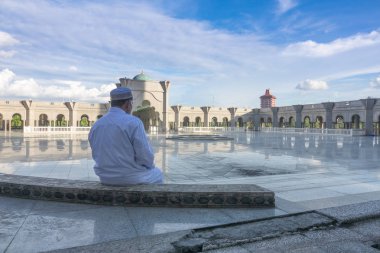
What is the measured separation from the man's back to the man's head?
0.06 m

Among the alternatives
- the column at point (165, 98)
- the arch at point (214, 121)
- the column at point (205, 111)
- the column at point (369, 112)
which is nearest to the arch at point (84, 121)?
the column at point (165, 98)

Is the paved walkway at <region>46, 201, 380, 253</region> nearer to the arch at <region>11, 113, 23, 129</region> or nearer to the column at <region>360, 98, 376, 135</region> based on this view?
the column at <region>360, 98, 376, 135</region>

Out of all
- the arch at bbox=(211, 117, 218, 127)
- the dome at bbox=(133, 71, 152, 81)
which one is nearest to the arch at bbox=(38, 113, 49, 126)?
the dome at bbox=(133, 71, 152, 81)

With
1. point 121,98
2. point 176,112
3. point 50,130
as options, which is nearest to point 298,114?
point 176,112

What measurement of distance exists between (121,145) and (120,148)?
4 centimetres

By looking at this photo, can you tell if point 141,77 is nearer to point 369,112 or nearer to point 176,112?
point 176,112

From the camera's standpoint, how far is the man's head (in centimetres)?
384

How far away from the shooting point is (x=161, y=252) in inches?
106

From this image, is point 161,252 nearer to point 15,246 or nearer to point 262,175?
point 15,246

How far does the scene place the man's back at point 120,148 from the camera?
3693 mm

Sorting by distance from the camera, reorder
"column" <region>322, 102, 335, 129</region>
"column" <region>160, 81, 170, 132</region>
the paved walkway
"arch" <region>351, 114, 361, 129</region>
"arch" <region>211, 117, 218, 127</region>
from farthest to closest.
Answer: "arch" <region>211, 117, 218, 127</region>, "column" <region>160, 81, 170, 132</region>, "column" <region>322, 102, 335, 129</region>, "arch" <region>351, 114, 361, 129</region>, the paved walkway

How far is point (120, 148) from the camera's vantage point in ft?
12.3

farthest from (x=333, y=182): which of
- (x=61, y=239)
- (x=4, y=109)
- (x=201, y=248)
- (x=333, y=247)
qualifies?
(x=4, y=109)

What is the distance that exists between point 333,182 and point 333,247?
3386mm
